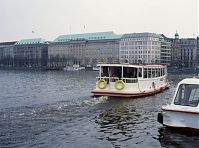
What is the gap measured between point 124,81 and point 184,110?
57.3ft

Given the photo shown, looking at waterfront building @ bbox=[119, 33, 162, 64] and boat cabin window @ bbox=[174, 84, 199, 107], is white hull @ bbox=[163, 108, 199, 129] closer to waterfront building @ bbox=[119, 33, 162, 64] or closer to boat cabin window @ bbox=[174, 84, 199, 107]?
boat cabin window @ bbox=[174, 84, 199, 107]

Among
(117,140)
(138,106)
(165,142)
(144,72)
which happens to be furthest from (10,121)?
(144,72)

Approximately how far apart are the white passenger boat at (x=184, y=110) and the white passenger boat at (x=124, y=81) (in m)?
14.8

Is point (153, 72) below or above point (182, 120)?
above

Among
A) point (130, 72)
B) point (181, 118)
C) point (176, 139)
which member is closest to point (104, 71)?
point (130, 72)

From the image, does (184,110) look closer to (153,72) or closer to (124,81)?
(124,81)

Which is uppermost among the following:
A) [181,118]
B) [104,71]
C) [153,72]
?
[104,71]

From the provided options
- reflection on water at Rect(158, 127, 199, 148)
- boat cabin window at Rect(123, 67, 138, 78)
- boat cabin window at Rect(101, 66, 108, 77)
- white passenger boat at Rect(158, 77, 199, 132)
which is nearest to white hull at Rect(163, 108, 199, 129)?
white passenger boat at Rect(158, 77, 199, 132)

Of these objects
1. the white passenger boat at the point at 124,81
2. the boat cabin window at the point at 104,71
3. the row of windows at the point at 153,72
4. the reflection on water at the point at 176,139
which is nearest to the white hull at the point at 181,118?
the reflection on water at the point at 176,139

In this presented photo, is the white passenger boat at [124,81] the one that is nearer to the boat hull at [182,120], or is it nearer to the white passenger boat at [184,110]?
the white passenger boat at [184,110]

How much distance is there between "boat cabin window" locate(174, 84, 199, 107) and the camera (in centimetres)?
1828

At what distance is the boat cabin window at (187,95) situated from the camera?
18281 mm

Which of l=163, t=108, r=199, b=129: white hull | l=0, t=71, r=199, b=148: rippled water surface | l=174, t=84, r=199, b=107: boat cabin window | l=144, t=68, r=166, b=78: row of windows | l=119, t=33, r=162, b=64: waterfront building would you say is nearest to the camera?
l=0, t=71, r=199, b=148: rippled water surface

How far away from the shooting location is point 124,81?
34750mm
